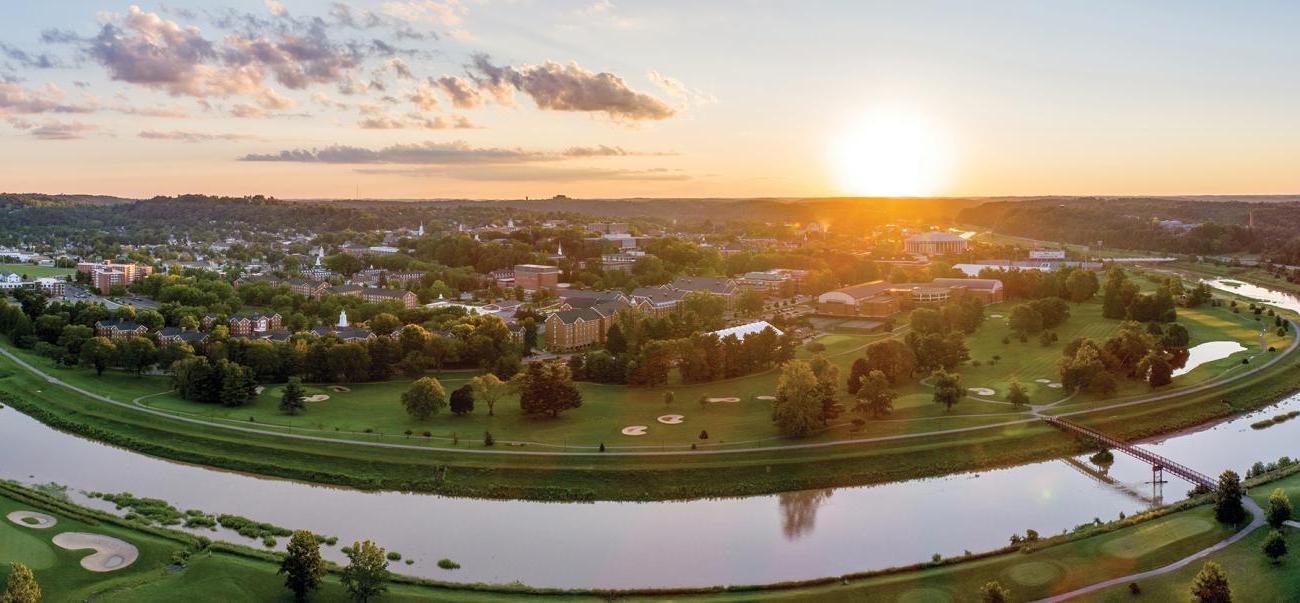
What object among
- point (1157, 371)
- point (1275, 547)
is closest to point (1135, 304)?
point (1157, 371)

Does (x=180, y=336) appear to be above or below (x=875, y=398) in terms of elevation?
above

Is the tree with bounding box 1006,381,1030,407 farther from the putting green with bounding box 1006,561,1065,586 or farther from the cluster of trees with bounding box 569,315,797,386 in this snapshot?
the putting green with bounding box 1006,561,1065,586

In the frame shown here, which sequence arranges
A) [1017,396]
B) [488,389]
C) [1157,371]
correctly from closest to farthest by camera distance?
[488,389], [1017,396], [1157,371]

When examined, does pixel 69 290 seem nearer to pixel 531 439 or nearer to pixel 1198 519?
pixel 531 439

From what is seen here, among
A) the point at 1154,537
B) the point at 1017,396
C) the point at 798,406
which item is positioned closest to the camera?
the point at 1154,537

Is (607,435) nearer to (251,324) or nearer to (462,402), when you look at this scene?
(462,402)

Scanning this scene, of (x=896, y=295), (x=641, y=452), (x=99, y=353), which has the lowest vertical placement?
(x=641, y=452)

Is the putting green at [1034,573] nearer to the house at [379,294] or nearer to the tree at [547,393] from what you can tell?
the tree at [547,393]
